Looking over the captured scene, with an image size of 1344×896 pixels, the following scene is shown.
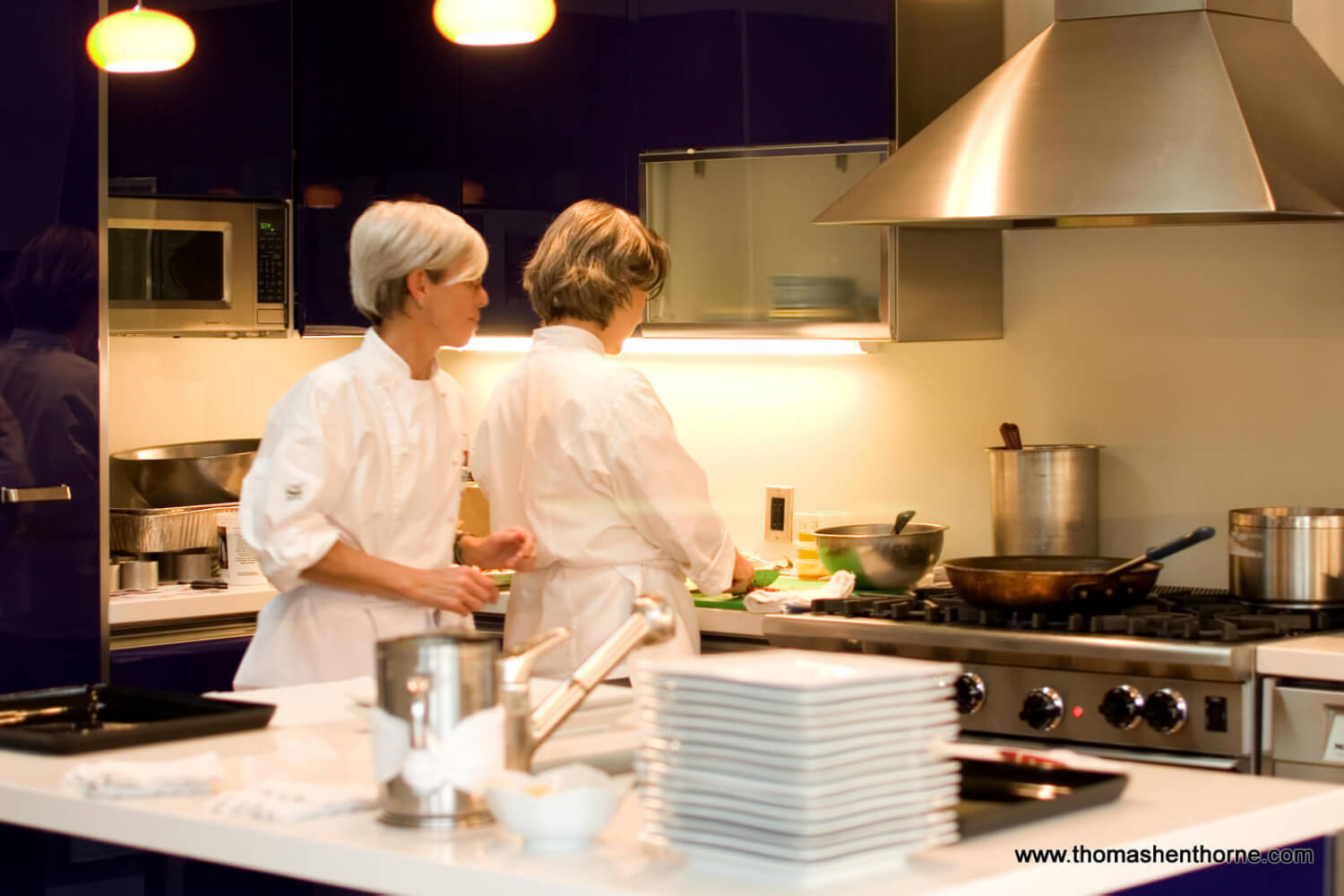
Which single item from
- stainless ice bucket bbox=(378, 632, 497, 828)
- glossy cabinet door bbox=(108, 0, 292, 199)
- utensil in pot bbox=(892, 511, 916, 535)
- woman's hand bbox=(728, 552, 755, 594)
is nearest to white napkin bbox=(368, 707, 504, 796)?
stainless ice bucket bbox=(378, 632, 497, 828)

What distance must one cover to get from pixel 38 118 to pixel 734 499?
187cm

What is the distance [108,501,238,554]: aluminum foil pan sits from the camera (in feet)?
13.4

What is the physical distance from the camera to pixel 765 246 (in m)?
4.02

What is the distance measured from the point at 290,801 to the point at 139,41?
2.57 metres

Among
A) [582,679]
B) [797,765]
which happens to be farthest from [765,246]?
[797,765]

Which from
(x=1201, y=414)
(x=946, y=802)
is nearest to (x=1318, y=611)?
(x=1201, y=414)

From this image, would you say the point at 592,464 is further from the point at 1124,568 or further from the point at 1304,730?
the point at 1304,730

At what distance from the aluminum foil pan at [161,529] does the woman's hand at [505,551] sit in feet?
3.95

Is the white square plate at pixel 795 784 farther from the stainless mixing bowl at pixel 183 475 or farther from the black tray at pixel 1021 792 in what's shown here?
the stainless mixing bowl at pixel 183 475

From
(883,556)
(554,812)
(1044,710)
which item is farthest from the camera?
(883,556)

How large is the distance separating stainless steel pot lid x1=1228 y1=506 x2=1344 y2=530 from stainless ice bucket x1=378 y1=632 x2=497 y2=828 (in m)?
2.01

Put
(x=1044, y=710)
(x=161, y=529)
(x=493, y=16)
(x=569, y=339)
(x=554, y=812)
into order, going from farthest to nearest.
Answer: (x=161, y=529) → (x=569, y=339) → (x=493, y=16) → (x=1044, y=710) → (x=554, y=812)

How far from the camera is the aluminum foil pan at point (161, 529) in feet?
13.4

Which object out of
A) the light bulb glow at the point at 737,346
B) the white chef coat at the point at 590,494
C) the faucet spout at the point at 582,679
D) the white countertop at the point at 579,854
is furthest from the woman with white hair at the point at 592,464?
the faucet spout at the point at 582,679
